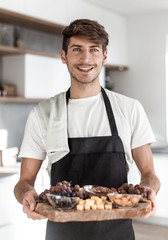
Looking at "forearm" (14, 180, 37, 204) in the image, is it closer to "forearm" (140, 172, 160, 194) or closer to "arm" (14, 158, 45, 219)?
"arm" (14, 158, 45, 219)

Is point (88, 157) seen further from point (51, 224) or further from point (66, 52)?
point (66, 52)

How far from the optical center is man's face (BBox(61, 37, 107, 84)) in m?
1.79

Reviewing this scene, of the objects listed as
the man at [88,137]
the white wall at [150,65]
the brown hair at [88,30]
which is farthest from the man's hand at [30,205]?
the white wall at [150,65]

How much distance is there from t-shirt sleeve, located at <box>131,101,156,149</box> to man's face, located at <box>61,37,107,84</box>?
245 millimetres

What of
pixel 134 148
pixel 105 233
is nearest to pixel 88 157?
pixel 134 148

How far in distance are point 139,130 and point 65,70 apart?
3.17 m

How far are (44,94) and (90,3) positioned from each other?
1419 mm

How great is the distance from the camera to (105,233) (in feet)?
5.95

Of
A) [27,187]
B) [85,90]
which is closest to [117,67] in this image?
[85,90]

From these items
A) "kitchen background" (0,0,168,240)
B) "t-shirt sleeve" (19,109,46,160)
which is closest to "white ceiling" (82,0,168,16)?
"kitchen background" (0,0,168,240)

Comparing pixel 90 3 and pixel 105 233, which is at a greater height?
pixel 90 3

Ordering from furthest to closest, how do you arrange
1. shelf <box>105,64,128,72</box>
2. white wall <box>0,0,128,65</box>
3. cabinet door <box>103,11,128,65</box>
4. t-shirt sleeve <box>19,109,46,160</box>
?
shelf <box>105,64,128,72</box>
cabinet door <box>103,11,128,65</box>
white wall <box>0,0,128,65</box>
t-shirt sleeve <box>19,109,46,160</box>

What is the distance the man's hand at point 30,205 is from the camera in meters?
1.53

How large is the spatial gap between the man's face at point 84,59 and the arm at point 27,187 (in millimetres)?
422
